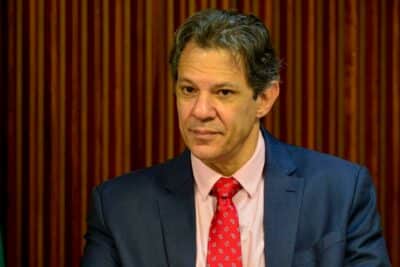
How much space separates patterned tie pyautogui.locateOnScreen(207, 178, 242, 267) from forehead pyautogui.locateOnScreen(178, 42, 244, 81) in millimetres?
299

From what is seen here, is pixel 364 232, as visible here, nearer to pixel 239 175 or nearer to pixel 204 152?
pixel 239 175

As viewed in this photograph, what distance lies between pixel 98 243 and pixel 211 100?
48 centimetres

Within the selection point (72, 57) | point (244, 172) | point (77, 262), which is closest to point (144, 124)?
point (72, 57)

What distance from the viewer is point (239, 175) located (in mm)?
2441

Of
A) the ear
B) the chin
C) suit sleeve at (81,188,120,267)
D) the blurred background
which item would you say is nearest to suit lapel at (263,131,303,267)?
the ear

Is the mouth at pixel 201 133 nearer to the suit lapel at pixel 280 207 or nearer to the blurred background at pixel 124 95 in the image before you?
the suit lapel at pixel 280 207

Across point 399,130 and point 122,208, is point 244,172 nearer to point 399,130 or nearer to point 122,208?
point 122,208

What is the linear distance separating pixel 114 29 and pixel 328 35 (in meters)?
0.69

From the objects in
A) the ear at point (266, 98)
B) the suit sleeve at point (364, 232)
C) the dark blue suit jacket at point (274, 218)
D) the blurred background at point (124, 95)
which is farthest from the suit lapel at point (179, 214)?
the blurred background at point (124, 95)

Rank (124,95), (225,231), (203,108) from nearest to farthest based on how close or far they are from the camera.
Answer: (203,108)
(225,231)
(124,95)

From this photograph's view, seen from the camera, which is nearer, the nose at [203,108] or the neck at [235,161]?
the nose at [203,108]

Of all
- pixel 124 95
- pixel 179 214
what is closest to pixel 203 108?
pixel 179 214

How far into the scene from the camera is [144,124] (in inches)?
122

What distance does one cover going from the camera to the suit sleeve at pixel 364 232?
94.0 inches
